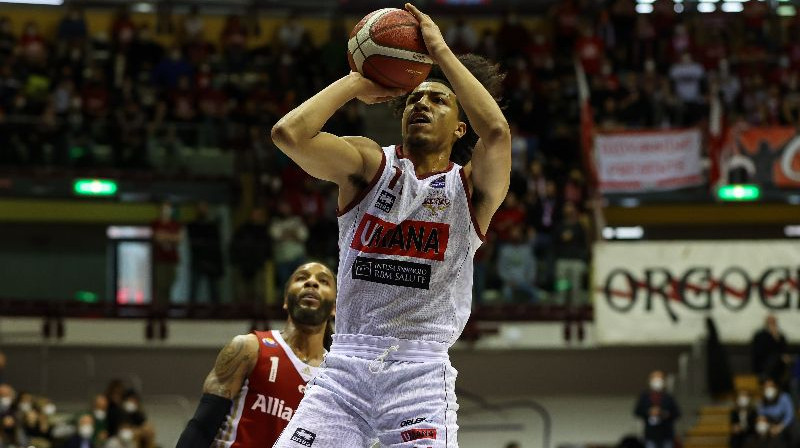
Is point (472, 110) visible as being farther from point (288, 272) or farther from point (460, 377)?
point (460, 377)

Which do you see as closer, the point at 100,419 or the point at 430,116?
the point at 430,116

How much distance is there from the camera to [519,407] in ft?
67.5

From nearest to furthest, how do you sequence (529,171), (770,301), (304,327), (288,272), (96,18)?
1. (304,327)
2. (288,272)
3. (770,301)
4. (529,171)
5. (96,18)

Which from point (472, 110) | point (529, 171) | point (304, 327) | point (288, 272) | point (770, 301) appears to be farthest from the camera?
point (529, 171)

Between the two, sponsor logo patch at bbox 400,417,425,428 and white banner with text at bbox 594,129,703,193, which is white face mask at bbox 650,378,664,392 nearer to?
white banner with text at bbox 594,129,703,193

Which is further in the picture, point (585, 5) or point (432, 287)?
point (585, 5)

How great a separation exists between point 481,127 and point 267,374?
2.20m

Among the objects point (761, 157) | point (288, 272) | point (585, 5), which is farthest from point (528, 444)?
point (585, 5)

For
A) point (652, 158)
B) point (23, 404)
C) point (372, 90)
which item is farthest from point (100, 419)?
point (372, 90)

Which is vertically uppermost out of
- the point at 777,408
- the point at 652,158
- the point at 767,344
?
the point at 652,158

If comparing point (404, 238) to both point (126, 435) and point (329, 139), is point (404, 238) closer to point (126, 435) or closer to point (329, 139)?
point (329, 139)

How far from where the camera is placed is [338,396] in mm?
5719

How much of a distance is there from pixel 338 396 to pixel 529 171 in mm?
16281

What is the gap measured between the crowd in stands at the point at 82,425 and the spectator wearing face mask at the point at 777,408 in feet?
27.3
